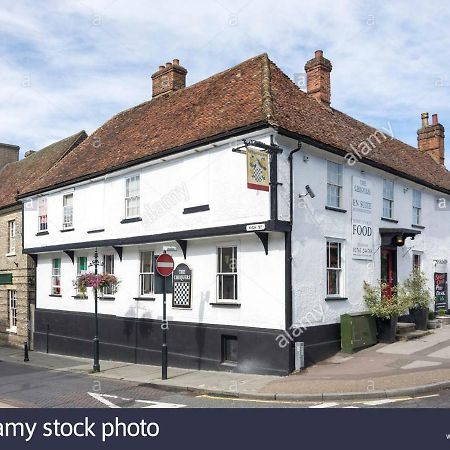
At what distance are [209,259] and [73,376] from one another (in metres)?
5.51

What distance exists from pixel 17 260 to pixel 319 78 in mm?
16676

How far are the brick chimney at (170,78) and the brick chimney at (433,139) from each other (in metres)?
12.9

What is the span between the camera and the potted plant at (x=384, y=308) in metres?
16.1

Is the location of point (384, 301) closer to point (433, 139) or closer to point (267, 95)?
point (267, 95)

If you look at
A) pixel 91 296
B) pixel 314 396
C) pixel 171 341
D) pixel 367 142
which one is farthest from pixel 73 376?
pixel 367 142

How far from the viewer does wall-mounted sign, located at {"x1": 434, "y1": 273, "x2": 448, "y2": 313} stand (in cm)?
2108

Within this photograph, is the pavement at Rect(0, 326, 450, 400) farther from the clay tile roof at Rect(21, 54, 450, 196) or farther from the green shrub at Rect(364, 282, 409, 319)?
the clay tile roof at Rect(21, 54, 450, 196)

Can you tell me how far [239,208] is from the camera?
14.6 metres

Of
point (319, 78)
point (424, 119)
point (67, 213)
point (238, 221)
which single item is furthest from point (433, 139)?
point (67, 213)

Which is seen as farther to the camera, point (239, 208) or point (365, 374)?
point (239, 208)

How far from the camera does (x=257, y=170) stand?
43.9 ft

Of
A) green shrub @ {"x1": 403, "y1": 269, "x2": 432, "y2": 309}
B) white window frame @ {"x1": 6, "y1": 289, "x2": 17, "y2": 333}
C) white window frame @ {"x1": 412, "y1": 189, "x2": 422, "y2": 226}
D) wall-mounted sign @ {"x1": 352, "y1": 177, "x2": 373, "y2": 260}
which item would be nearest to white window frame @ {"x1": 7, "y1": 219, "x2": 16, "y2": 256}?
white window frame @ {"x1": 6, "y1": 289, "x2": 17, "y2": 333}
